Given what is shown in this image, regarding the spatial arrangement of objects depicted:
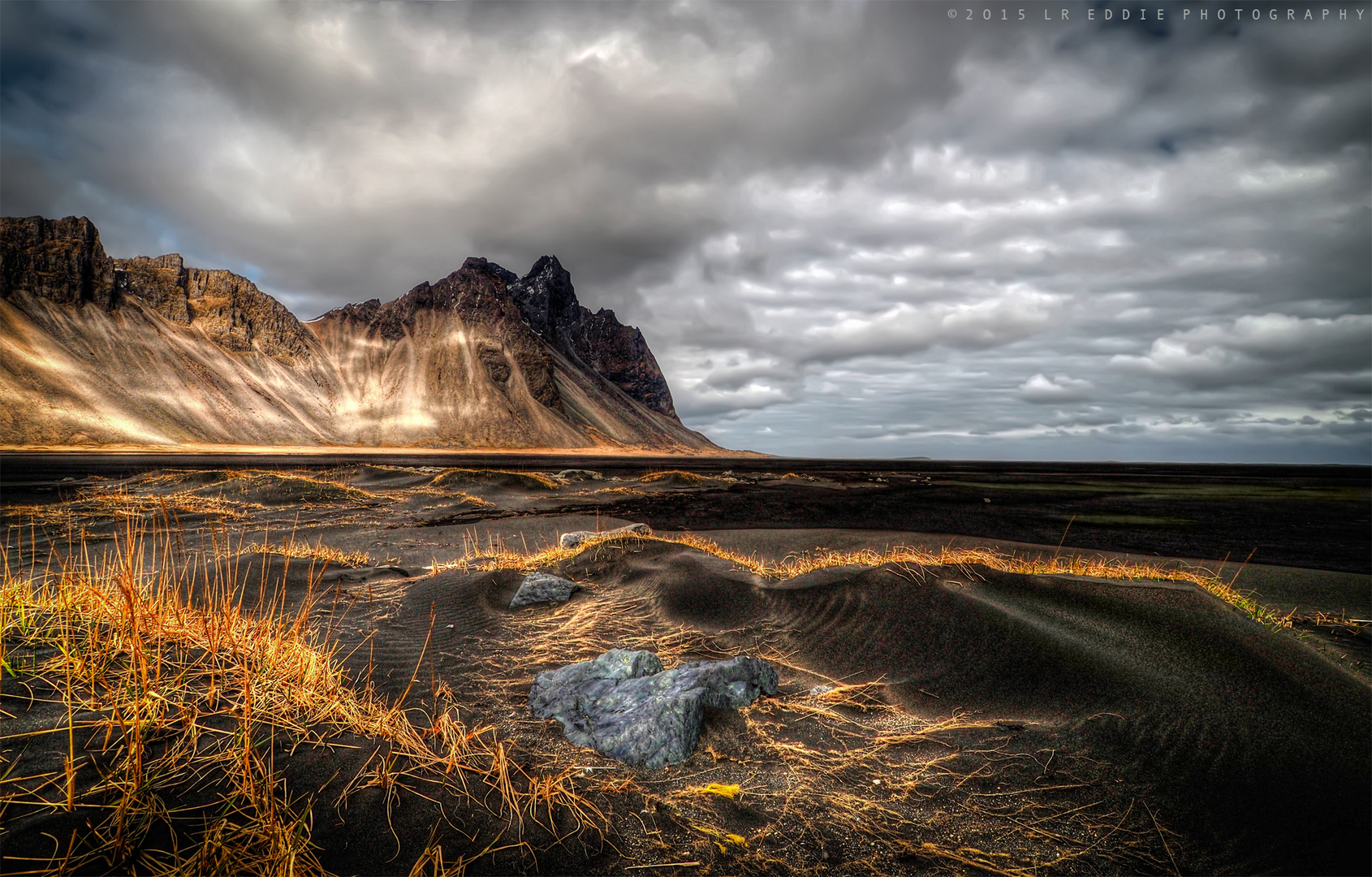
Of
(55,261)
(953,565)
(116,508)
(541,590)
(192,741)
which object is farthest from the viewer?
(55,261)

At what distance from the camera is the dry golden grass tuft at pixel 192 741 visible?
6.52 ft

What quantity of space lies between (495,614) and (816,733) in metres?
4.09

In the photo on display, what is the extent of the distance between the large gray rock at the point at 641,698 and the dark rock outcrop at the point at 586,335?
172 m

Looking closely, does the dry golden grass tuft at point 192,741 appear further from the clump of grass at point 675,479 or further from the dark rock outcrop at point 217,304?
the dark rock outcrop at point 217,304

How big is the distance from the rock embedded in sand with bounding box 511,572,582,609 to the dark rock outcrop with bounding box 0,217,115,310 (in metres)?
117

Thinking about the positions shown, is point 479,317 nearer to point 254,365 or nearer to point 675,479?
point 254,365

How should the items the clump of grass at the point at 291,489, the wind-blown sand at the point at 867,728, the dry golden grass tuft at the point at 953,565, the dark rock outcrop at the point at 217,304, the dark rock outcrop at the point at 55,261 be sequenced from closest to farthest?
the wind-blown sand at the point at 867,728
the dry golden grass tuft at the point at 953,565
the clump of grass at the point at 291,489
the dark rock outcrop at the point at 55,261
the dark rock outcrop at the point at 217,304

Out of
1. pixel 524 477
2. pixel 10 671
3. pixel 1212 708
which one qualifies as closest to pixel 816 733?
pixel 1212 708

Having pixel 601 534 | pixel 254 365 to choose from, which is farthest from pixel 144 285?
pixel 601 534

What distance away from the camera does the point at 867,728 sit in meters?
4.23

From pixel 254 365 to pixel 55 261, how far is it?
26.9m

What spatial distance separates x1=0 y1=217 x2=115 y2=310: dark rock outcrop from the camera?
7844 cm

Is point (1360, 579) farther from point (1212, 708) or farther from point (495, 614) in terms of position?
point (495, 614)

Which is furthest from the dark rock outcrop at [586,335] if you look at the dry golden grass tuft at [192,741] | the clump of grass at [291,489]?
the dry golden grass tuft at [192,741]
